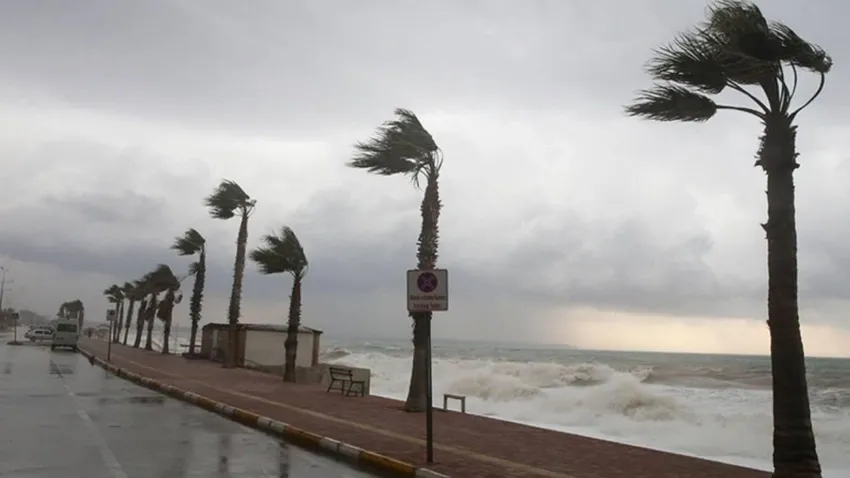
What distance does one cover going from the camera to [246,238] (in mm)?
38500

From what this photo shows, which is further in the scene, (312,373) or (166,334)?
(166,334)

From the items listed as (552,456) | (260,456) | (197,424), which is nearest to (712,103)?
(552,456)

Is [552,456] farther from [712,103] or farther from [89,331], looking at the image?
[89,331]

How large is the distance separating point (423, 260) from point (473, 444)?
631 centimetres

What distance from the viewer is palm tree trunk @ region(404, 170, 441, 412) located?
17359 millimetres

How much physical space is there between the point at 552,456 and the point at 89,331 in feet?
347

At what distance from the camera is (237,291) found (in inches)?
1491

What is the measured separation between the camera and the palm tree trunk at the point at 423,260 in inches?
683

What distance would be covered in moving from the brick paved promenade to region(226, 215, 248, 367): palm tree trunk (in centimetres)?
1654

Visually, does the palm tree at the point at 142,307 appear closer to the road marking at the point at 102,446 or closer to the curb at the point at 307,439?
the curb at the point at 307,439

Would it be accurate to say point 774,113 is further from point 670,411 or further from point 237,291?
point 237,291

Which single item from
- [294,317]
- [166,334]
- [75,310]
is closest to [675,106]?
[294,317]

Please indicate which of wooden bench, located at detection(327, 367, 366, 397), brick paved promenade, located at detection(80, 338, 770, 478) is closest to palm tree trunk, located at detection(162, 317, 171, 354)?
wooden bench, located at detection(327, 367, 366, 397)

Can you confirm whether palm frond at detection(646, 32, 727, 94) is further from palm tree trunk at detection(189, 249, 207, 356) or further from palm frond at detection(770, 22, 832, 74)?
palm tree trunk at detection(189, 249, 207, 356)
